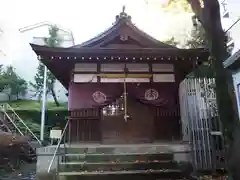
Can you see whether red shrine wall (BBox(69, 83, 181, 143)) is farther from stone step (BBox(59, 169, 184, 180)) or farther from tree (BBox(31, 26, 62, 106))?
tree (BBox(31, 26, 62, 106))

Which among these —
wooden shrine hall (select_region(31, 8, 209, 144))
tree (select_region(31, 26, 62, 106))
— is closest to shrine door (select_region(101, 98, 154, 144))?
wooden shrine hall (select_region(31, 8, 209, 144))

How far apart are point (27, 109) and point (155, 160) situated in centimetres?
1901

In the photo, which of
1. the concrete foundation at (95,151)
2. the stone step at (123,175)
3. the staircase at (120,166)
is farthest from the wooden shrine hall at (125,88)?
the stone step at (123,175)

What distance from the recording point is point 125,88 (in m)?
12.7

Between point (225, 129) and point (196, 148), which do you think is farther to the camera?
point (196, 148)

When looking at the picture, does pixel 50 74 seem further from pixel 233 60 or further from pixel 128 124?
pixel 233 60

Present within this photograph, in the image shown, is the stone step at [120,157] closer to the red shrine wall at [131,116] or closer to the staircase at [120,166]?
the staircase at [120,166]

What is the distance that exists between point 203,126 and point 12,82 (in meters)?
23.1

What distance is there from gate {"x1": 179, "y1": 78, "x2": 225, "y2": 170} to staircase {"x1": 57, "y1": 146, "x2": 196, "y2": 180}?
1.29 meters

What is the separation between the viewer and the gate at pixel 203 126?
33.3 feet

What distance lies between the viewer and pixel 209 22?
536 centimetres

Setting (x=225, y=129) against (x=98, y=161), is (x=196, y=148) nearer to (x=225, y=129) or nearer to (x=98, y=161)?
(x=98, y=161)

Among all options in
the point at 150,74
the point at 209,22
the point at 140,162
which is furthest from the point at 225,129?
the point at 150,74

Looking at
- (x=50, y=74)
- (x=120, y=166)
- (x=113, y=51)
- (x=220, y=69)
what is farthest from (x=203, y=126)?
(x=50, y=74)
